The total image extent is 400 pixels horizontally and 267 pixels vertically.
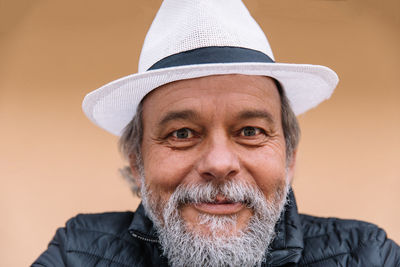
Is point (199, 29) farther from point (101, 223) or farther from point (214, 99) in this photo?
point (101, 223)

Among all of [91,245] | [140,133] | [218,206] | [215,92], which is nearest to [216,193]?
[218,206]

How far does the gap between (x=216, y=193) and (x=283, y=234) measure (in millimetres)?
530

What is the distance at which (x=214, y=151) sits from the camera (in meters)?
1.50

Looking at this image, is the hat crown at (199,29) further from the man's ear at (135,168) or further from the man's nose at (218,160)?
the man's ear at (135,168)

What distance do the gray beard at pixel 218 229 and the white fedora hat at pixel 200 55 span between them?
52 centimetres

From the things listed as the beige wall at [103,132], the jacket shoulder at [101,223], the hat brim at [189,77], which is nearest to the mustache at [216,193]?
the hat brim at [189,77]

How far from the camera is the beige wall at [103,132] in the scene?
2.84 metres

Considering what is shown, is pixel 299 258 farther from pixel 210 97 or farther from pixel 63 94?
pixel 63 94

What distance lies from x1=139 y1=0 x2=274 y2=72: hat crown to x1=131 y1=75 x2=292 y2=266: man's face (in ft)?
0.54

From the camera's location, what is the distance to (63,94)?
2.87m

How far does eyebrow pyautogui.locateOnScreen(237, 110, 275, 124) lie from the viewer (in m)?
1.58

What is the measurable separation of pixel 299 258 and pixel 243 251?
34cm

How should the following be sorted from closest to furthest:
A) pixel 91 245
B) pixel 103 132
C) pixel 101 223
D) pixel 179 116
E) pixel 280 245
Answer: pixel 179 116 → pixel 280 245 → pixel 91 245 → pixel 101 223 → pixel 103 132

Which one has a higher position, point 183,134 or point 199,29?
point 199,29
